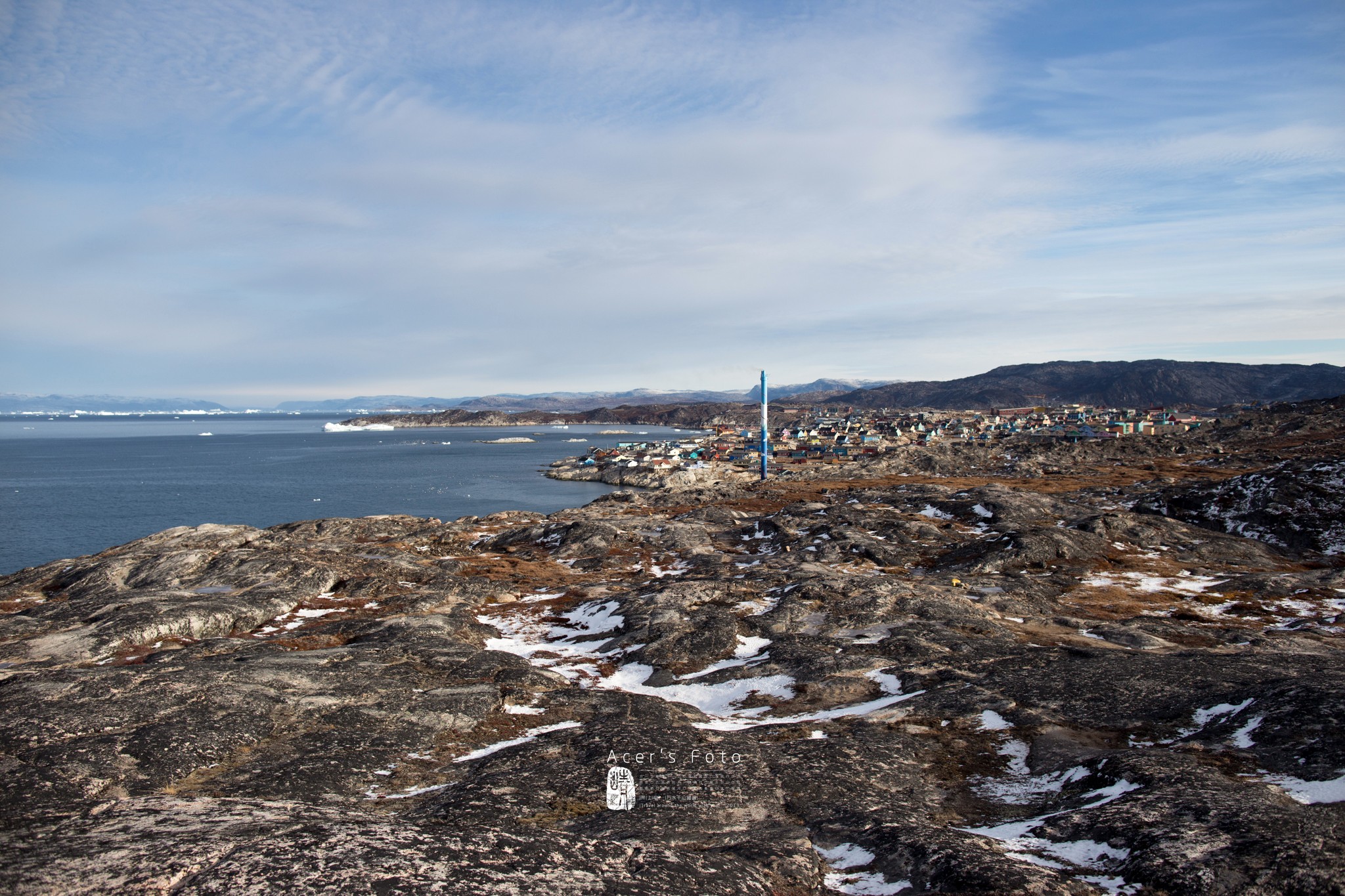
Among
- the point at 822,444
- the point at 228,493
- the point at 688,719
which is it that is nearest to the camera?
the point at 688,719

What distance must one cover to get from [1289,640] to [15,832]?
3100 centimetres

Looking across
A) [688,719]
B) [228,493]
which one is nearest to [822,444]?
[228,493]

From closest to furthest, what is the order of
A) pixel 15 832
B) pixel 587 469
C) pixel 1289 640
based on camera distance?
pixel 15 832
pixel 1289 640
pixel 587 469

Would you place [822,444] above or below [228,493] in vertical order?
above

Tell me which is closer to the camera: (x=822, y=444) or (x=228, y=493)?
(x=228, y=493)

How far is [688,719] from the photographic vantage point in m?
17.9

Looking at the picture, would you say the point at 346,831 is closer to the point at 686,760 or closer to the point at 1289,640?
the point at 686,760

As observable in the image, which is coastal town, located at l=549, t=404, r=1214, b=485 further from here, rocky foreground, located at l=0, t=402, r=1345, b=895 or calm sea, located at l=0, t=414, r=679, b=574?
rocky foreground, located at l=0, t=402, r=1345, b=895

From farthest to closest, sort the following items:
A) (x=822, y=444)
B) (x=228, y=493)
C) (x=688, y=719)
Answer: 1. (x=822, y=444)
2. (x=228, y=493)
3. (x=688, y=719)

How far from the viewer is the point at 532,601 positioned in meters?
32.5

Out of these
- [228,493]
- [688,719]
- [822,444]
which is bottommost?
[228,493]

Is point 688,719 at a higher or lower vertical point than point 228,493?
higher

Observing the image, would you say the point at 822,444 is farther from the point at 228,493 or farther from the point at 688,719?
the point at 688,719

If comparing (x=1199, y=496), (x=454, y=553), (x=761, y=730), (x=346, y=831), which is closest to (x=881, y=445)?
(x=1199, y=496)
